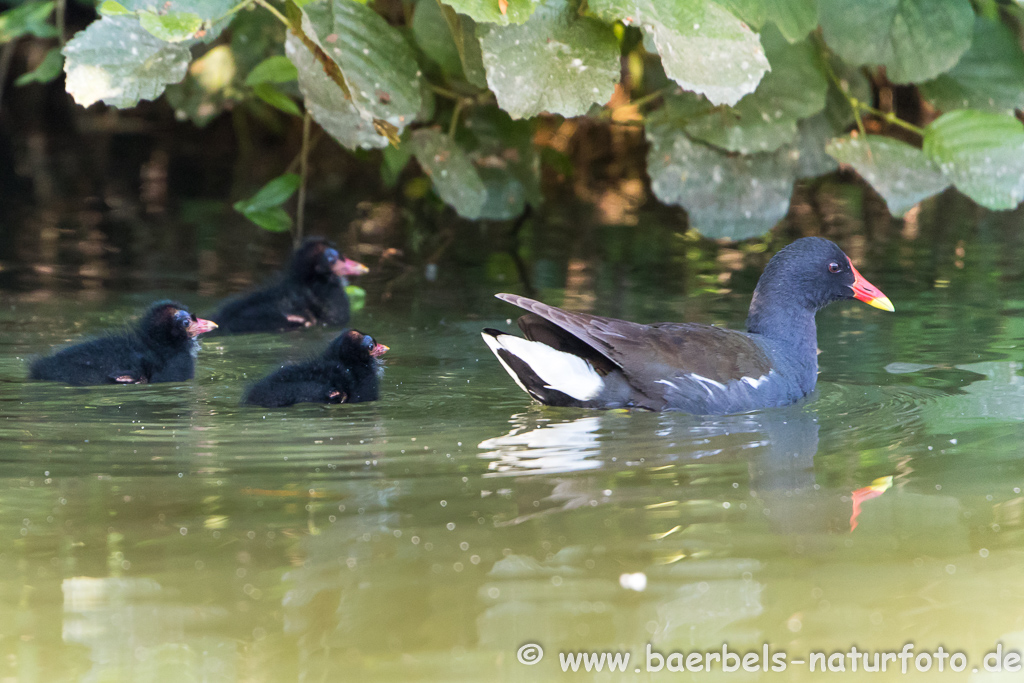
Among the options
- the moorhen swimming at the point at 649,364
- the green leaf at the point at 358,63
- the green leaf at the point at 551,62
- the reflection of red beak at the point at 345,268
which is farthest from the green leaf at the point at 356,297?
the moorhen swimming at the point at 649,364

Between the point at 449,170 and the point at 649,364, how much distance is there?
3.01 m

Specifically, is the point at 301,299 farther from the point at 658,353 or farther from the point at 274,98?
the point at 658,353

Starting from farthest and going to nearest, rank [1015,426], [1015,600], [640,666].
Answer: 1. [1015,426]
2. [1015,600]
3. [640,666]

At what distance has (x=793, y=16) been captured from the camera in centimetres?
617

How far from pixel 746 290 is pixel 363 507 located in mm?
4173

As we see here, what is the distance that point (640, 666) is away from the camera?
9.34 feet

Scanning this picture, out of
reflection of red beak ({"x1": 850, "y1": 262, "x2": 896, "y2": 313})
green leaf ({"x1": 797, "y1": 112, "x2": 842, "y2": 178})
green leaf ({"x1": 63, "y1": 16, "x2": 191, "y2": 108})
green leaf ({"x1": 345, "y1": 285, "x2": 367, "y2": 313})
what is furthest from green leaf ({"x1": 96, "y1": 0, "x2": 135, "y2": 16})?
green leaf ({"x1": 797, "y1": 112, "x2": 842, "y2": 178})

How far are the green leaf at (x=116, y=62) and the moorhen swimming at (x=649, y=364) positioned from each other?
1719 millimetres

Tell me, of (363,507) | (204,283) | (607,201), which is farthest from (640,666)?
(607,201)

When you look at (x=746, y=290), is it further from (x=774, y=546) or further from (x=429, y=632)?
(x=429, y=632)

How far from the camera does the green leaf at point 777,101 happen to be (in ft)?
22.5

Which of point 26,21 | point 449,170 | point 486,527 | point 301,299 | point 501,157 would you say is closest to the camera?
point 486,527

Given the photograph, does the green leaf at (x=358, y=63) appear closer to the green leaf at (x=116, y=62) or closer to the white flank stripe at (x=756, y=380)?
the green leaf at (x=116, y=62)

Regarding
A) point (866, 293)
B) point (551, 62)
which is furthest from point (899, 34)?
point (551, 62)
